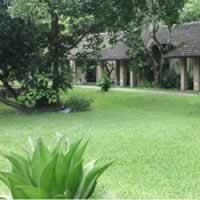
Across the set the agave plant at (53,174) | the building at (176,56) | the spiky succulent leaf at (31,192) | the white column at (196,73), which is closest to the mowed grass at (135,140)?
the agave plant at (53,174)

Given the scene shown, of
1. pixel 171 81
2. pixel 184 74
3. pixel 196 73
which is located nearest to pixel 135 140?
pixel 196 73

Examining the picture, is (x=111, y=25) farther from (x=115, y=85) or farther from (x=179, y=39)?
(x=115, y=85)

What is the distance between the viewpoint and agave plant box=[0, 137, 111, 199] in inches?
173

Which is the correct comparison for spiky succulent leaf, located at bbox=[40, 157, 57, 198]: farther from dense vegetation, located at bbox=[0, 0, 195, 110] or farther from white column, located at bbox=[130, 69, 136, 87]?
white column, located at bbox=[130, 69, 136, 87]

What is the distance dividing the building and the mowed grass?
8674 millimetres

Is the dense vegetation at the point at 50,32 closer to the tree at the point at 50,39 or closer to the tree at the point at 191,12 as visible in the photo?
the tree at the point at 50,39

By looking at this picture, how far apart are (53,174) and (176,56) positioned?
30.1m

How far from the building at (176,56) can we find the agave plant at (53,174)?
23.8 meters

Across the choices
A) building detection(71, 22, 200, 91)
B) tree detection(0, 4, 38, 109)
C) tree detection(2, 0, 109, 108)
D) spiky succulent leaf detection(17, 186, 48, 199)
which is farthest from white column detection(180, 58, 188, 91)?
spiky succulent leaf detection(17, 186, 48, 199)

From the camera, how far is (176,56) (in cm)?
3372

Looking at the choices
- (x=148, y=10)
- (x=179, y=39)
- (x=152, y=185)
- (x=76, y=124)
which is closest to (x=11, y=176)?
(x=152, y=185)

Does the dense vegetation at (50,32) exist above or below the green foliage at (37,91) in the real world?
above

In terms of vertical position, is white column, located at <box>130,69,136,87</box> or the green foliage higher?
the green foliage

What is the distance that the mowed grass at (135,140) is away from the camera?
8.23 metres
